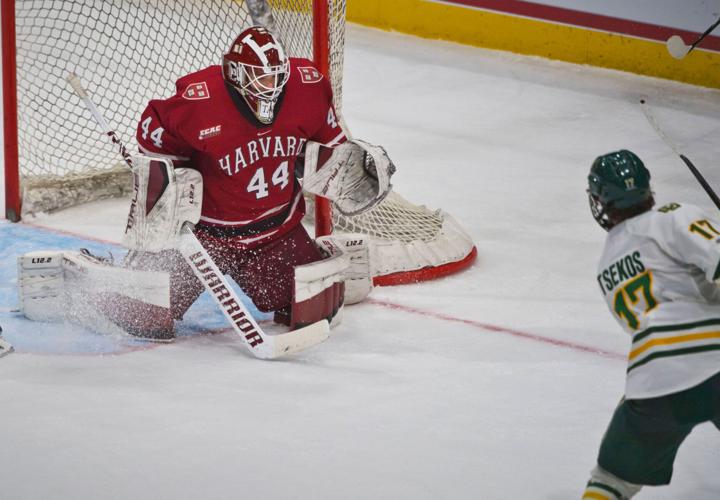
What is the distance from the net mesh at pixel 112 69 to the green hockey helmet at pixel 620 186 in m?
2.03

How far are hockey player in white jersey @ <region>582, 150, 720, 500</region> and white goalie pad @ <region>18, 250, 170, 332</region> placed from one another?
178 centimetres

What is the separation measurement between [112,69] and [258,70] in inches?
98.2

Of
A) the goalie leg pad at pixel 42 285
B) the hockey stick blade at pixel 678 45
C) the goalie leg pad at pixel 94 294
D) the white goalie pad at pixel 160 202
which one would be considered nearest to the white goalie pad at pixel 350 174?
the white goalie pad at pixel 160 202

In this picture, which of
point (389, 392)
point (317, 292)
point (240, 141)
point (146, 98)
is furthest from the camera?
point (146, 98)

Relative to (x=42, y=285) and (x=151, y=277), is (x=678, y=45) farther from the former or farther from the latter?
(x=42, y=285)

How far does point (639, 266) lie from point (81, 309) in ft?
6.56

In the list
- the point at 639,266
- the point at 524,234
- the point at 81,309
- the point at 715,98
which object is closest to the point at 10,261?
the point at 81,309

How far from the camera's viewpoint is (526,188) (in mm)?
5391

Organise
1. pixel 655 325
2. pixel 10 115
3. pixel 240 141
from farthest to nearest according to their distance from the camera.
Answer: pixel 10 115 < pixel 240 141 < pixel 655 325

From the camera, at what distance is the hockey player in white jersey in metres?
2.38

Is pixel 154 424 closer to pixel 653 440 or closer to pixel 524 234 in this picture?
pixel 653 440

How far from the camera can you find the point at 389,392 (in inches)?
131

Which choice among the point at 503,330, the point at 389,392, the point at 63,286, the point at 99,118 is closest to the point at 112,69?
the point at 99,118

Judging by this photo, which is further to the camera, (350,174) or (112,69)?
(112,69)
